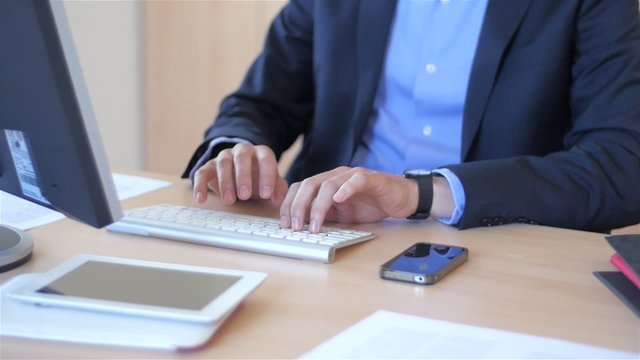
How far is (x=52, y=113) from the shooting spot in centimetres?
62

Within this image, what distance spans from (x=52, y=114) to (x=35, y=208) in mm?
402

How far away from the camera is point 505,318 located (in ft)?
2.16

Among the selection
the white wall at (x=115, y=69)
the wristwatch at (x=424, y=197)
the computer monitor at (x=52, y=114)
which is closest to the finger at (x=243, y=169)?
the wristwatch at (x=424, y=197)

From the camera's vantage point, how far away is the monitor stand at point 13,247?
0.75m

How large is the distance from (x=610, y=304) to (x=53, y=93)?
0.54 metres

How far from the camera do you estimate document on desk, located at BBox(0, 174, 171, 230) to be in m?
0.92

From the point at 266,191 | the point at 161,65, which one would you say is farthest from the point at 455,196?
the point at 161,65

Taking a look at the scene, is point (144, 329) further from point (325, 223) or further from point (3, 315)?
point (325, 223)

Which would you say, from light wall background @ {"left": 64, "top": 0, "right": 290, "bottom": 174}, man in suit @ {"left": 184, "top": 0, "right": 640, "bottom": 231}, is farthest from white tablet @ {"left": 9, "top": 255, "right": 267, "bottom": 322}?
light wall background @ {"left": 64, "top": 0, "right": 290, "bottom": 174}

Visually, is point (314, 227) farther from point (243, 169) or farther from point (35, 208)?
point (35, 208)

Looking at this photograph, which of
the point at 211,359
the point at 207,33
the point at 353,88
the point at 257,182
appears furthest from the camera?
the point at 207,33

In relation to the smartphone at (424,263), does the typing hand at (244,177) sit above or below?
above

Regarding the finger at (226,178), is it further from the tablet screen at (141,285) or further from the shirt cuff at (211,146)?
the tablet screen at (141,285)

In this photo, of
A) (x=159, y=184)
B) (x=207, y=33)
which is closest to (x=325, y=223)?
(x=159, y=184)
